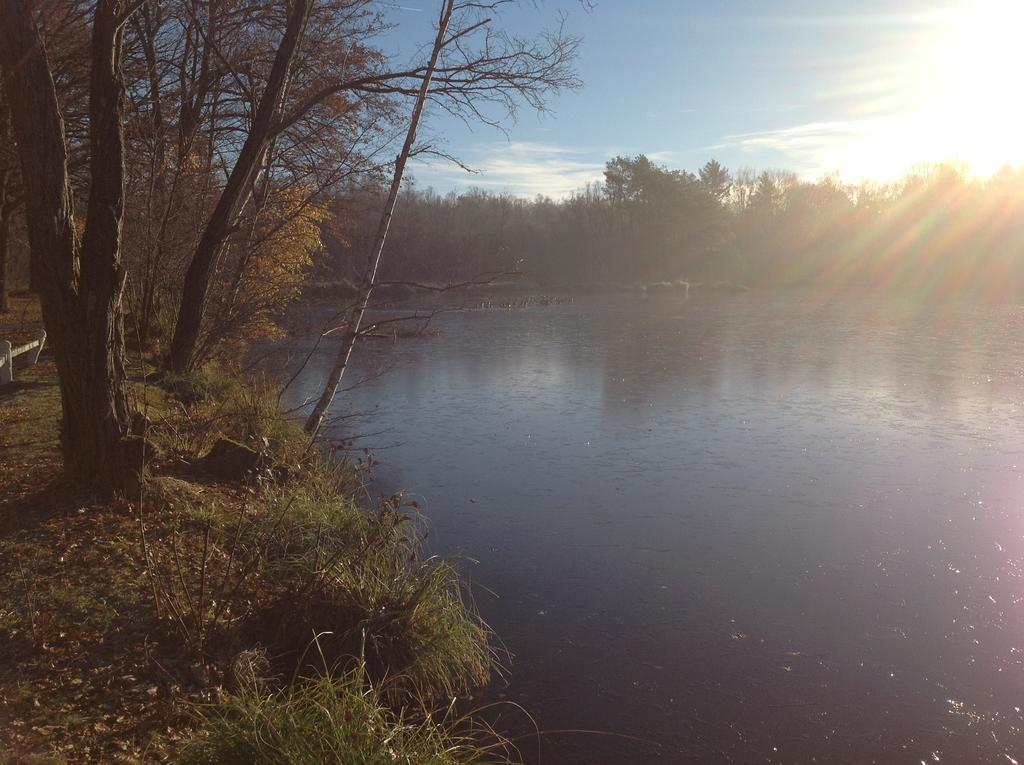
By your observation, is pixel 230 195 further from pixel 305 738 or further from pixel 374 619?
pixel 305 738

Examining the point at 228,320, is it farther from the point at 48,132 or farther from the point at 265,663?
the point at 265,663

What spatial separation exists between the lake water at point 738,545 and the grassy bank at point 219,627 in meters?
0.82

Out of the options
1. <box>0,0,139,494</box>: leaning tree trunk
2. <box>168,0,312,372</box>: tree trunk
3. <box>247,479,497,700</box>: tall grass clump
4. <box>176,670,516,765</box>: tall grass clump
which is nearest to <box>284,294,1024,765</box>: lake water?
<box>247,479,497,700</box>: tall grass clump

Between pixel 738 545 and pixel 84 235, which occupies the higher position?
pixel 84 235

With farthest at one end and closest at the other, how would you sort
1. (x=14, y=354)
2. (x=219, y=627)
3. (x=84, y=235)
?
(x=14, y=354), (x=84, y=235), (x=219, y=627)

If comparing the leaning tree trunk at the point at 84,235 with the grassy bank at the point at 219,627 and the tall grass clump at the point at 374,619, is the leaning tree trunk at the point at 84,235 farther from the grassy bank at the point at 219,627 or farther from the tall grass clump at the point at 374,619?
the tall grass clump at the point at 374,619

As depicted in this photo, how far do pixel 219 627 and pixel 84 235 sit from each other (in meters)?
2.78

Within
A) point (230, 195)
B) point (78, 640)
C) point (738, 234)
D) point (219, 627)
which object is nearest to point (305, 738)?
point (219, 627)

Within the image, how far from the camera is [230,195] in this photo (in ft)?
28.4

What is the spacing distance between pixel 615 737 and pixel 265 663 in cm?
201

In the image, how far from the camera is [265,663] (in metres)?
4.55

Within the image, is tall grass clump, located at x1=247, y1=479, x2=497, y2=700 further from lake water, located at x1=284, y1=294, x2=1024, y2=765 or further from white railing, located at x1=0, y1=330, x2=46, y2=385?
white railing, located at x1=0, y1=330, x2=46, y2=385

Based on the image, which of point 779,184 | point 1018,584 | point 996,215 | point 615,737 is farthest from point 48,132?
point 779,184

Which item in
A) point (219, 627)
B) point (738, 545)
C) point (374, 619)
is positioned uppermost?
point (219, 627)
